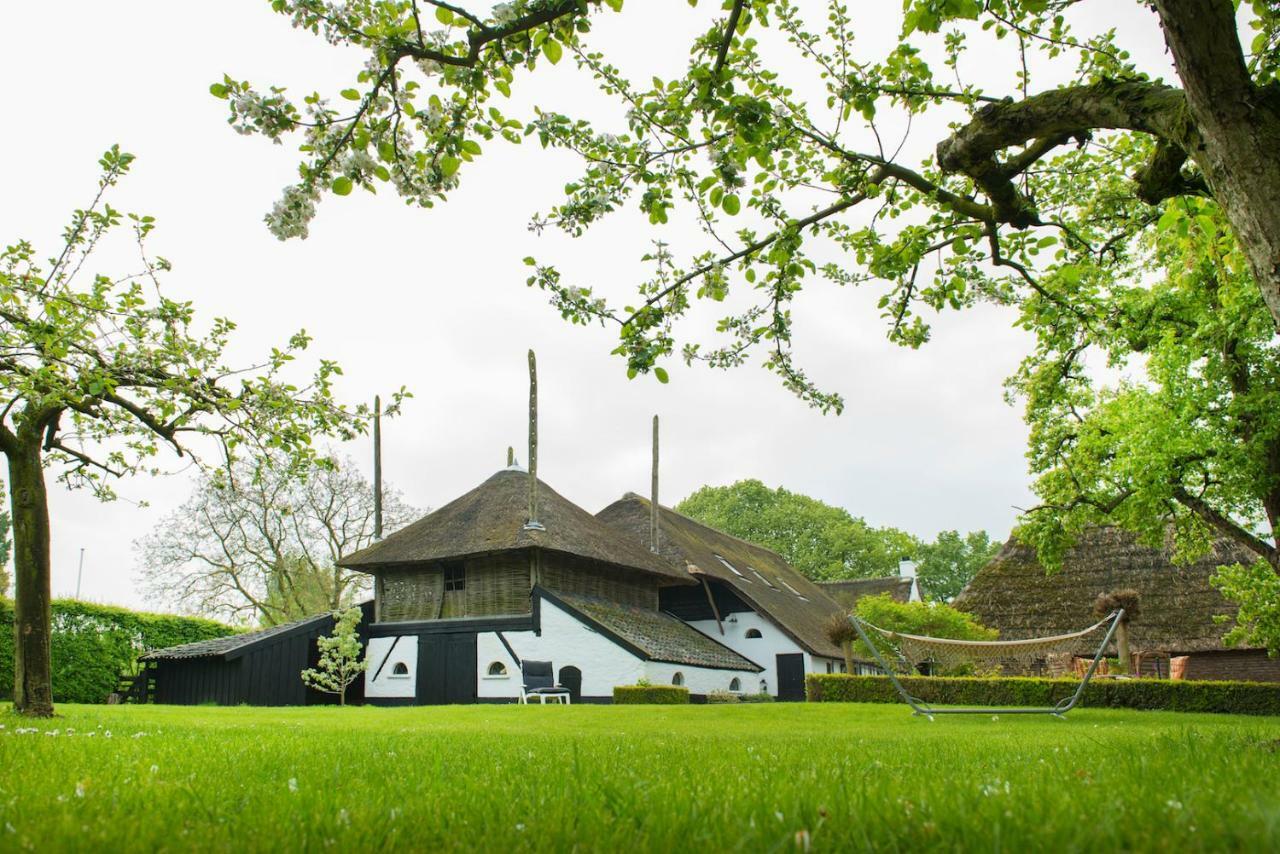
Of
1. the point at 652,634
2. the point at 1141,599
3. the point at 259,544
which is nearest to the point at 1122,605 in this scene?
the point at 1141,599

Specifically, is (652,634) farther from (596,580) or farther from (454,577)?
(454,577)

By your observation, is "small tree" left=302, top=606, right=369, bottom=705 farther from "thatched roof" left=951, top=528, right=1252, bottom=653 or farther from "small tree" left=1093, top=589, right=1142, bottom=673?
"thatched roof" left=951, top=528, right=1252, bottom=653

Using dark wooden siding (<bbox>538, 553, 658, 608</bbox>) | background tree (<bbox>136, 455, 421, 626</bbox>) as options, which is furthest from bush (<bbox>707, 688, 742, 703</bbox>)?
background tree (<bbox>136, 455, 421, 626</bbox>)

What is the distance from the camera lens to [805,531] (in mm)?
61062

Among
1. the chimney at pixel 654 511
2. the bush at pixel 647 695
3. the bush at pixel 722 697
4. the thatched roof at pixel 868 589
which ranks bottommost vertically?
the bush at pixel 722 697

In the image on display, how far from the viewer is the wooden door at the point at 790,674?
31.5m

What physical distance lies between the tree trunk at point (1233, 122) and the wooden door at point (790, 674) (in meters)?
28.7

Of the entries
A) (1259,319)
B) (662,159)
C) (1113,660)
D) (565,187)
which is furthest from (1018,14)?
(1113,660)

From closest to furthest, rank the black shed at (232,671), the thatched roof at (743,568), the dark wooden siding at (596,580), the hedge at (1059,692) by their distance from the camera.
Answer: the hedge at (1059,692) < the black shed at (232,671) < the dark wooden siding at (596,580) < the thatched roof at (743,568)

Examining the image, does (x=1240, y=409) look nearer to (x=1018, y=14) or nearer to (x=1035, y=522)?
(x=1035, y=522)

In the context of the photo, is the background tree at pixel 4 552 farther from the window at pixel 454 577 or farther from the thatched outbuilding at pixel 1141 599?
the thatched outbuilding at pixel 1141 599

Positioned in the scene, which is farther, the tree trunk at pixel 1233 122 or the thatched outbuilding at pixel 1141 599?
the thatched outbuilding at pixel 1141 599

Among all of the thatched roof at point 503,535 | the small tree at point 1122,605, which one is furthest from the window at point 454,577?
the small tree at point 1122,605

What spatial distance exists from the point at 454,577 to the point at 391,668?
3491mm
